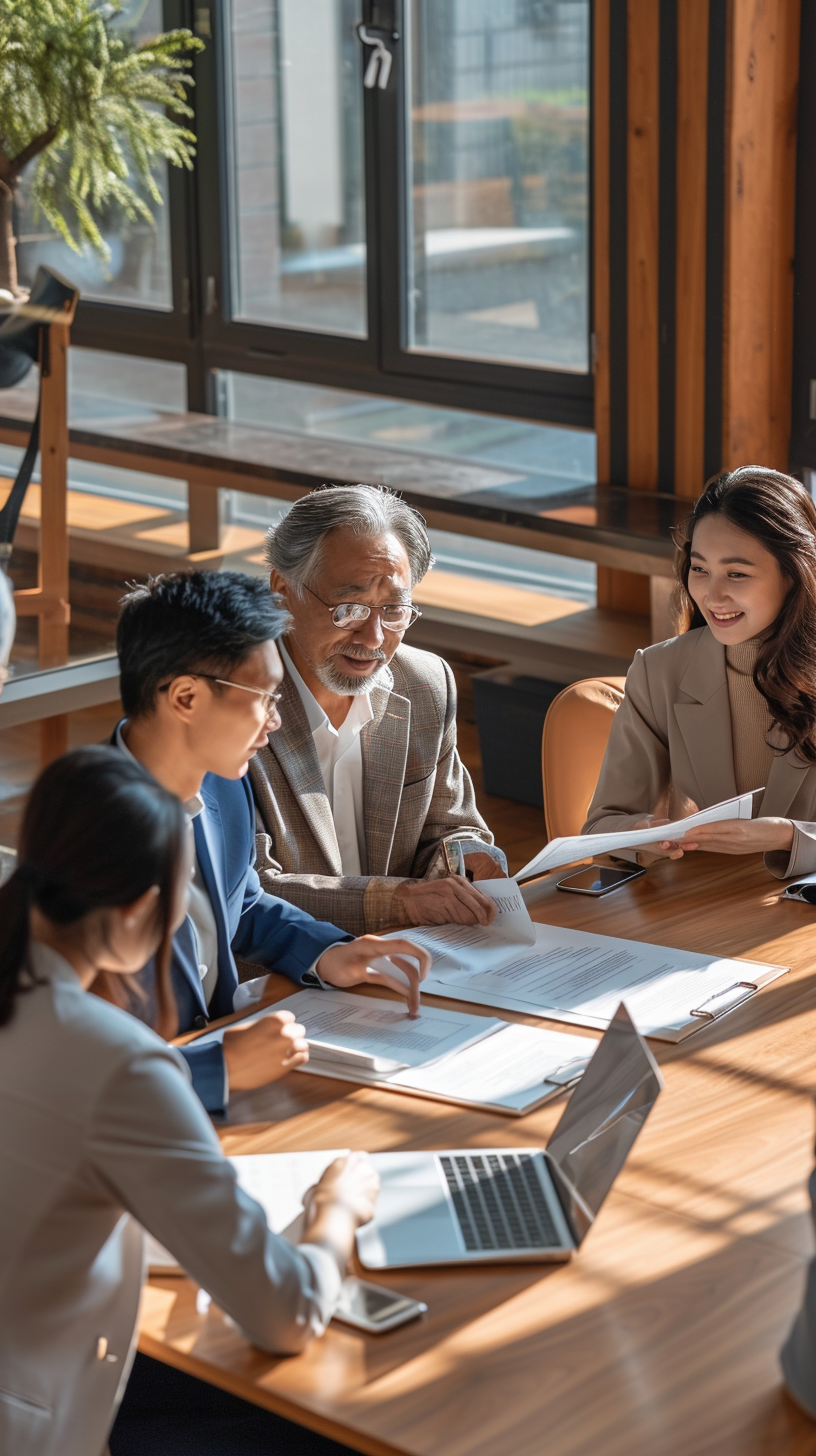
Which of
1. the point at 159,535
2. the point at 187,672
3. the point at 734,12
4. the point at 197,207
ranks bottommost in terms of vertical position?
the point at 159,535

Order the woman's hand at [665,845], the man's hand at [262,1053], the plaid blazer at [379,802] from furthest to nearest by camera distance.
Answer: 1. the woman's hand at [665,845]
2. the plaid blazer at [379,802]
3. the man's hand at [262,1053]

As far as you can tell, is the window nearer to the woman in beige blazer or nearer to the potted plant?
the potted plant

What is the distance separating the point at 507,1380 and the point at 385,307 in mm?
4798

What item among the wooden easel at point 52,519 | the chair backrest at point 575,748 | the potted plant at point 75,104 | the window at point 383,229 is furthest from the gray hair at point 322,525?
the window at point 383,229

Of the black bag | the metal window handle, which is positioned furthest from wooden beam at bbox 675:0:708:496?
the black bag

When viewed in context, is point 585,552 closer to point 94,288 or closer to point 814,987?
point 814,987

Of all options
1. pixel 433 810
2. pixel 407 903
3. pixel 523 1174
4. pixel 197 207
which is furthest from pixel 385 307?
pixel 523 1174

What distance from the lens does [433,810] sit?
8.41 ft

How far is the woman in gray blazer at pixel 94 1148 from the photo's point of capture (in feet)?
3.90

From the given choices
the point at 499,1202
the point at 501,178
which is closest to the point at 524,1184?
the point at 499,1202

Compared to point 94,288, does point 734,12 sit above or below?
above

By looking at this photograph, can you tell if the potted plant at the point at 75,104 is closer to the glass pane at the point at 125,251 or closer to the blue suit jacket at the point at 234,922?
the glass pane at the point at 125,251

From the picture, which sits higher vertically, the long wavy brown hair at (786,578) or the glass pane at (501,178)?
the glass pane at (501,178)

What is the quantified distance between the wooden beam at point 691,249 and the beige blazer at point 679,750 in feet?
6.93
